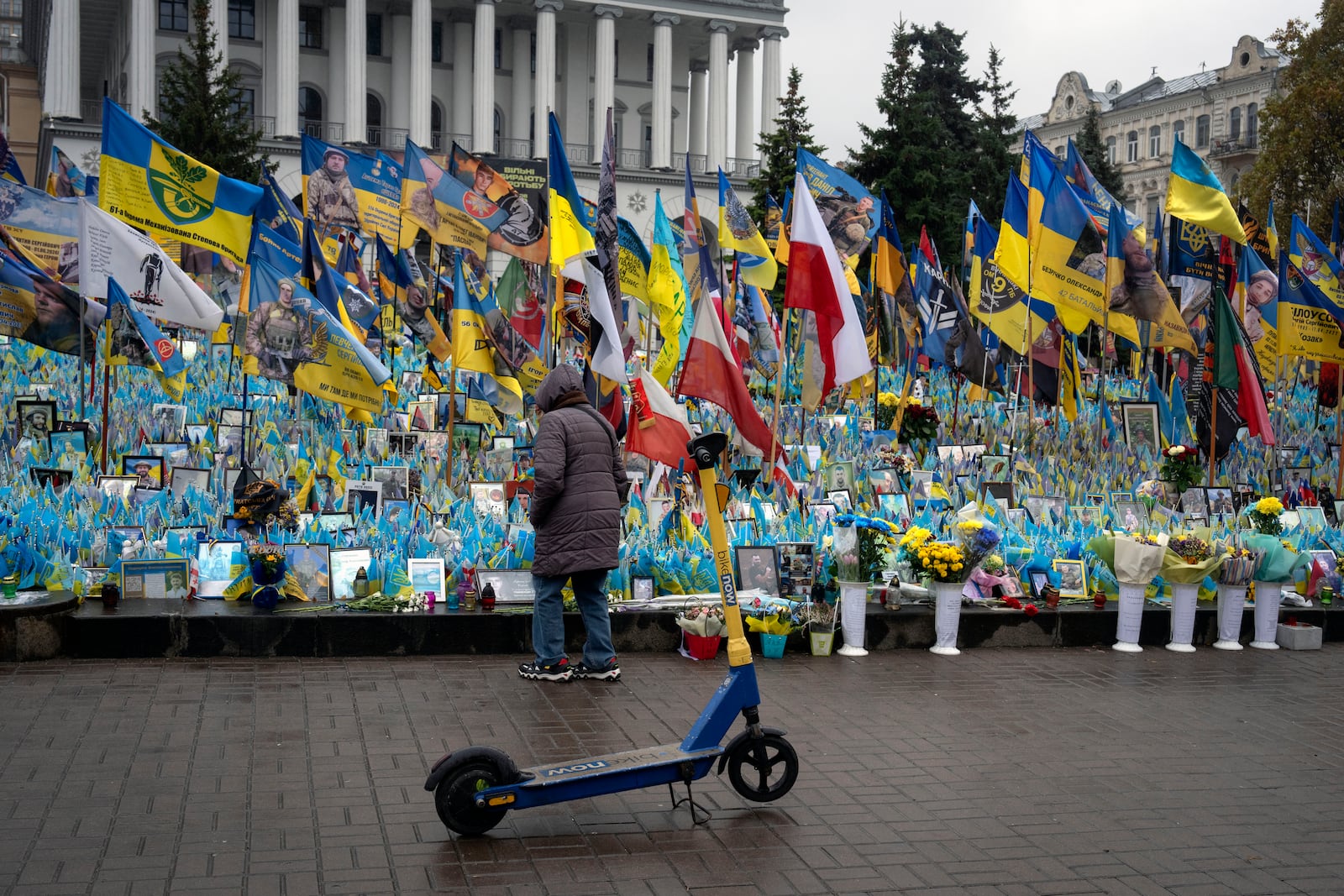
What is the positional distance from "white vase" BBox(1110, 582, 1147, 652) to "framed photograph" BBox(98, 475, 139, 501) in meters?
7.30

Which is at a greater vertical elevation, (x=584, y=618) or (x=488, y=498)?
(x=488, y=498)

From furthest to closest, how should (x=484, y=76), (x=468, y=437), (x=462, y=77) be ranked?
(x=462, y=77) < (x=484, y=76) < (x=468, y=437)

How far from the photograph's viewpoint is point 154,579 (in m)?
8.69

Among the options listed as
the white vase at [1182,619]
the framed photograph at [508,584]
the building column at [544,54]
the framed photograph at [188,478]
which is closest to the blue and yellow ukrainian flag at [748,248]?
the framed photograph at [188,478]

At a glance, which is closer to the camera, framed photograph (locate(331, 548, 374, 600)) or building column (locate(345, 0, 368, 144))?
framed photograph (locate(331, 548, 374, 600))

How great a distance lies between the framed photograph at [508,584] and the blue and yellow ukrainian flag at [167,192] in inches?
219

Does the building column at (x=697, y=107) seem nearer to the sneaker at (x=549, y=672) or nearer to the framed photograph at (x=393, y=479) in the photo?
the framed photograph at (x=393, y=479)

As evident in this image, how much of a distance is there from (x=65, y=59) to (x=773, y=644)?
175 feet

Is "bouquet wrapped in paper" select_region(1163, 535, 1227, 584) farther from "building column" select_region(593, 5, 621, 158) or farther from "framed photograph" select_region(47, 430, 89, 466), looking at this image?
"building column" select_region(593, 5, 621, 158)

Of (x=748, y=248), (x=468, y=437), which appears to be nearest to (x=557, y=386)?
(x=468, y=437)

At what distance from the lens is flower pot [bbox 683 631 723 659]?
28.8ft

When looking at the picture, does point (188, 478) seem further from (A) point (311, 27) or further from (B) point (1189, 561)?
(A) point (311, 27)

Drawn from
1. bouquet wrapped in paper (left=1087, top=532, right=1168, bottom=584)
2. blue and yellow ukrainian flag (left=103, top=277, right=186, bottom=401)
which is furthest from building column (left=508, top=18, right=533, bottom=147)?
bouquet wrapped in paper (left=1087, top=532, right=1168, bottom=584)

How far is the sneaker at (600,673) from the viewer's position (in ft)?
26.4
